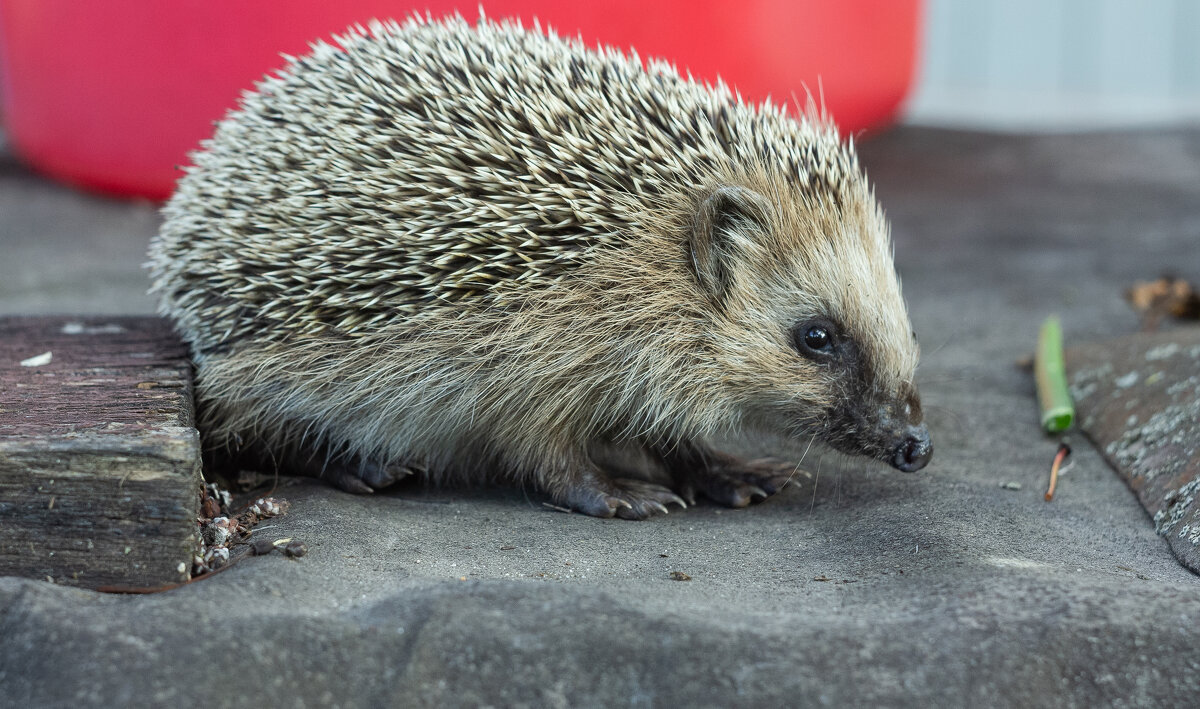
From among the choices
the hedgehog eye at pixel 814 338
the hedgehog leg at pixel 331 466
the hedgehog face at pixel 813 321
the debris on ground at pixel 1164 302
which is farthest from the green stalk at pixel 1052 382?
the hedgehog leg at pixel 331 466

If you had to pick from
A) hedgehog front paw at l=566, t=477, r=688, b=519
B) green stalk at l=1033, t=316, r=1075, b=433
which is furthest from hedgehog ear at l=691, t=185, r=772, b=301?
green stalk at l=1033, t=316, r=1075, b=433

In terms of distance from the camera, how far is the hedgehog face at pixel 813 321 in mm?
3922

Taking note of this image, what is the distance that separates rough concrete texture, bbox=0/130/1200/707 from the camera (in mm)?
2738

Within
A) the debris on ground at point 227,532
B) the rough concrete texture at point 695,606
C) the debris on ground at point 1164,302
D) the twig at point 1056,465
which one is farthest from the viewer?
the debris on ground at point 1164,302

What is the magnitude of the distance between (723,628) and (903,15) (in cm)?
760

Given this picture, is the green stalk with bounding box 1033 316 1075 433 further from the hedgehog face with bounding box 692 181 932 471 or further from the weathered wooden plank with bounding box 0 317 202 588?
the weathered wooden plank with bounding box 0 317 202 588

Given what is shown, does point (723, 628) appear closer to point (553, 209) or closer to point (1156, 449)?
point (553, 209)

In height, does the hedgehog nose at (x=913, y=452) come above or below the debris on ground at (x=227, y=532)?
above

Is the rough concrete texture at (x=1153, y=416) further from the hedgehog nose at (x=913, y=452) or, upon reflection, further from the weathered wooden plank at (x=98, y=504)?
the weathered wooden plank at (x=98, y=504)

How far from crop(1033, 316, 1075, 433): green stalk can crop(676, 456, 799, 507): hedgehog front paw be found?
47.2 inches

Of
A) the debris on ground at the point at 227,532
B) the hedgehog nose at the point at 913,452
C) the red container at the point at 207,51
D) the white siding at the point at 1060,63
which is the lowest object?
the debris on ground at the point at 227,532

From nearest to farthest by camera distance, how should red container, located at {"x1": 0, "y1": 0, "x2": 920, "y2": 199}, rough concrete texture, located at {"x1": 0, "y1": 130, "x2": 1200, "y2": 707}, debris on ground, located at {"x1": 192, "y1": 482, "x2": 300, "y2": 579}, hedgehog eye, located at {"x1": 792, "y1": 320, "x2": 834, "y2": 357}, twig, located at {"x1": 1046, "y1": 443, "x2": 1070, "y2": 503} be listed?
1. rough concrete texture, located at {"x1": 0, "y1": 130, "x2": 1200, "y2": 707}
2. debris on ground, located at {"x1": 192, "y1": 482, "x2": 300, "y2": 579}
3. hedgehog eye, located at {"x1": 792, "y1": 320, "x2": 834, "y2": 357}
4. twig, located at {"x1": 1046, "y1": 443, "x2": 1070, "y2": 503}
5. red container, located at {"x1": 0, "y1": 0, "x2": 920, "y2": 199}

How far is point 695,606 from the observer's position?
3088mm

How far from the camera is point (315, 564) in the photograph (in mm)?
3346
